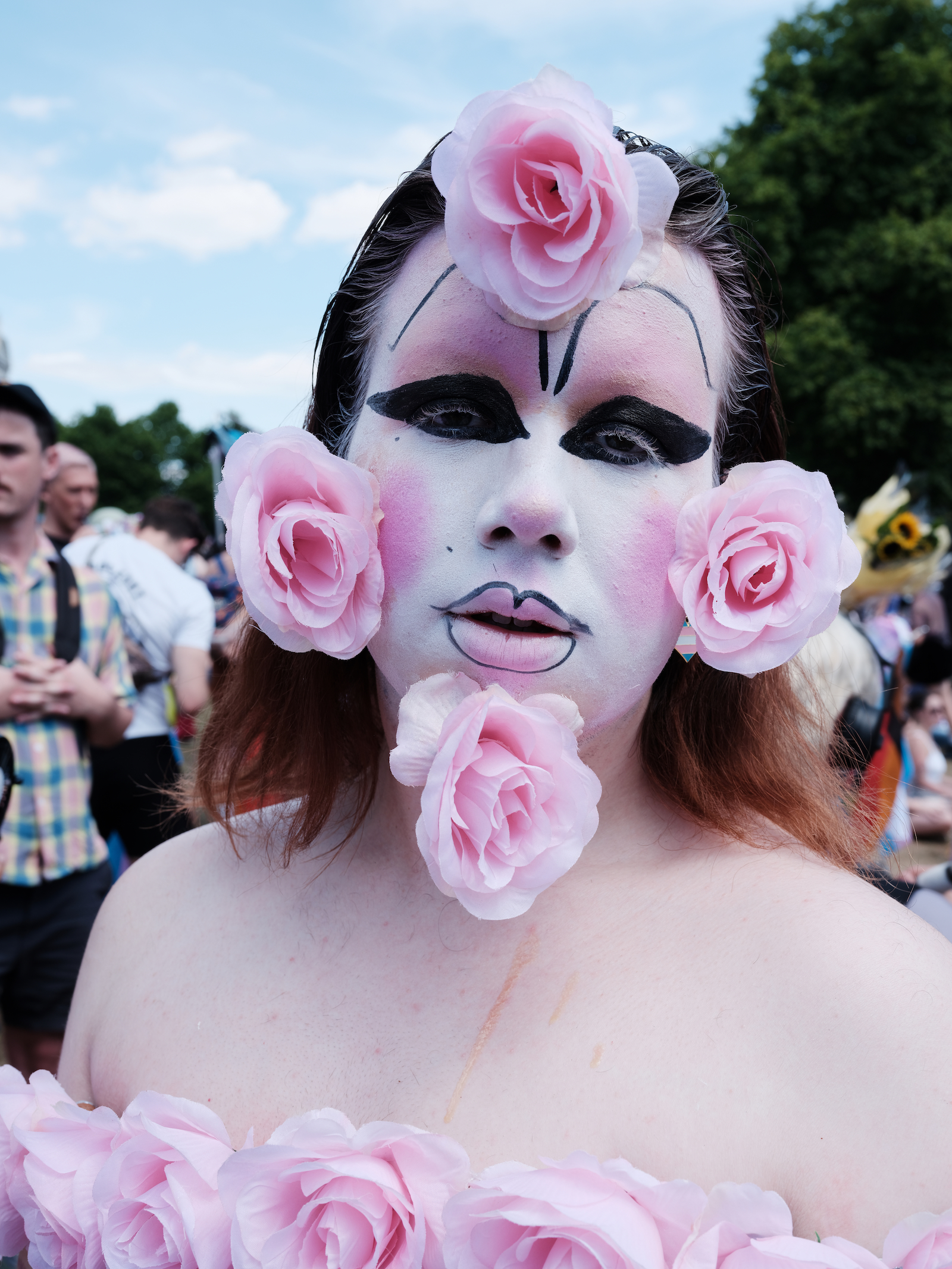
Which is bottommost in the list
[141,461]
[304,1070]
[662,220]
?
[141,461]

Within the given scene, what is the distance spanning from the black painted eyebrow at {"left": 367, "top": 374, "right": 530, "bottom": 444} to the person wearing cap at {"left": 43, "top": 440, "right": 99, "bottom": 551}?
13.0 ft

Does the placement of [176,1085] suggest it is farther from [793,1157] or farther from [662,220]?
[662,220]

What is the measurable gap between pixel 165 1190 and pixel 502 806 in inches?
23.5

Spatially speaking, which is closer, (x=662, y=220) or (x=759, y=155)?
(x=662, y=220)

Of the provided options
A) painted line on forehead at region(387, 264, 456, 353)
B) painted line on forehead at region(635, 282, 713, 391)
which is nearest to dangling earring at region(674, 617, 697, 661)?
→ painted line on forehead at region(635, 282, 713, 391)

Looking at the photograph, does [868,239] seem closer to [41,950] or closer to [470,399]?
[41,950]

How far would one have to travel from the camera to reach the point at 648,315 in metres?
1.28

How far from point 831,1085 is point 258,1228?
2.08 feet

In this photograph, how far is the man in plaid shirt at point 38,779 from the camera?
2.95m

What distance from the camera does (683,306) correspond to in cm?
132

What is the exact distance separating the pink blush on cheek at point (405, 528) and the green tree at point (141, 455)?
178 ft

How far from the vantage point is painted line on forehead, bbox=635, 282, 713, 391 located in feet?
4.21

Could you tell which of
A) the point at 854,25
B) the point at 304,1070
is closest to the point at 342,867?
the point at 304,1070

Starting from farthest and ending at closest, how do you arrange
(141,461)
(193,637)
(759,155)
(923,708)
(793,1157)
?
1. (141,461)
2. (759,155)
3. (923,708)
4. (193,637)
5. (793,1157)
